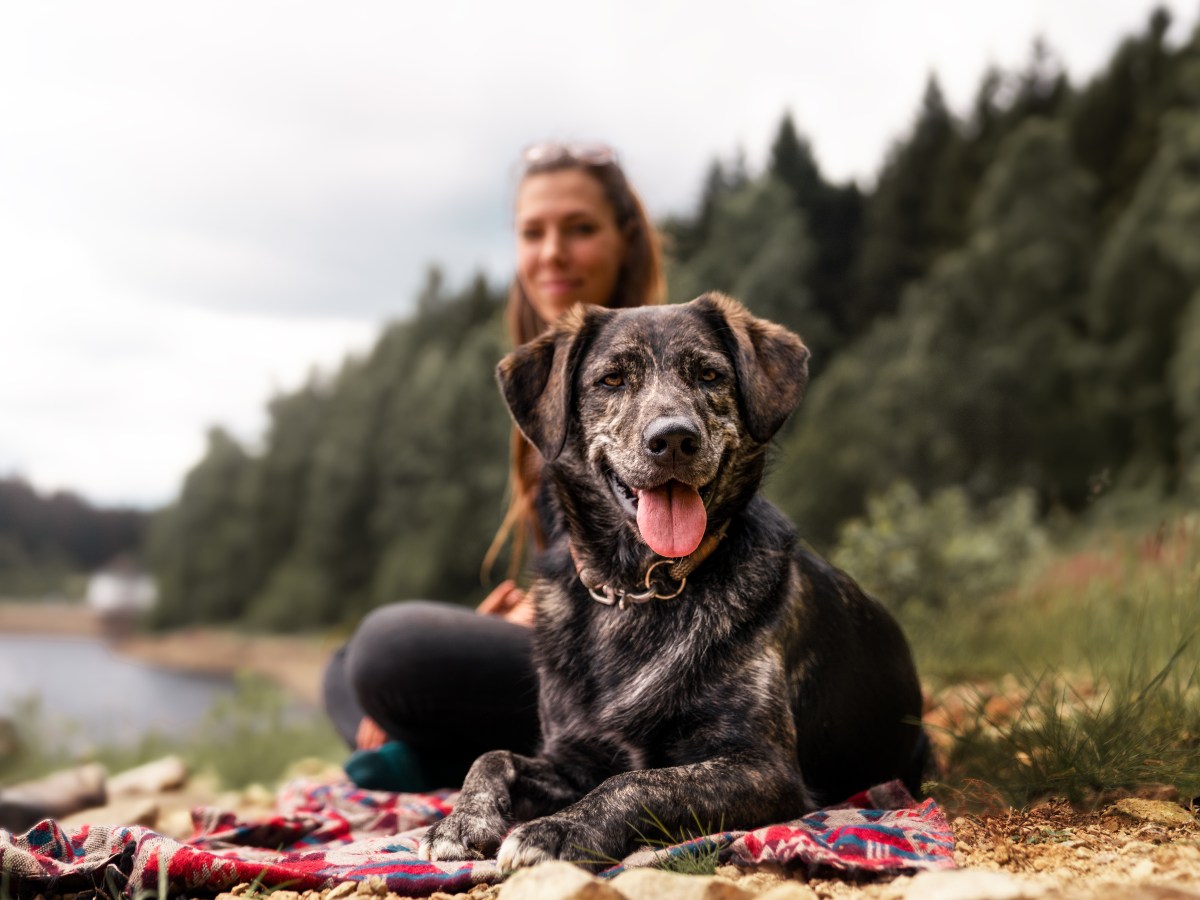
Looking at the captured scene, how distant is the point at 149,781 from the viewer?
21.7 feet

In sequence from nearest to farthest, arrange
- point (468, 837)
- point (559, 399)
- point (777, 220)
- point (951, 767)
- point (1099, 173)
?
point (468, 837), point (559, 399), point (951, 767), point (1099, 173), point (777, 220)

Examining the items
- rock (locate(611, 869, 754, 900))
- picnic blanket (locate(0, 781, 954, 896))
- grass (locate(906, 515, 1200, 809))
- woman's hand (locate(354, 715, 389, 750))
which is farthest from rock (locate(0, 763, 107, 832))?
grass (locate(906, 515, 1200, 809))

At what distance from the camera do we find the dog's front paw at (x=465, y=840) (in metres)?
2.89

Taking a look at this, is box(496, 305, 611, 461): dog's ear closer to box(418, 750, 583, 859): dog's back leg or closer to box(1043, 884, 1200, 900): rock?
box(418, 750, 583, 859): dog's back leg

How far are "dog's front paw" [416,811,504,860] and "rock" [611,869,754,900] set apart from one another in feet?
2.28

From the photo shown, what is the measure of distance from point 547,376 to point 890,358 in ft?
92.4

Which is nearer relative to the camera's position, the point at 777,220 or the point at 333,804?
the point at 333,804

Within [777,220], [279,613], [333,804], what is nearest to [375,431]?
[279,613]

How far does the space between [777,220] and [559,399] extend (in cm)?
3170

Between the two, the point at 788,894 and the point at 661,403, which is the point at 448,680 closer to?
the point at 661,403

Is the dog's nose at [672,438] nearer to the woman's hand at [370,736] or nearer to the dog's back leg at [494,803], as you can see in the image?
the dog's back leg at [494,803]

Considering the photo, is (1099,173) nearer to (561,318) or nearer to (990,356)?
(990,356)

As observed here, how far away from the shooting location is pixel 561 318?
357 cm

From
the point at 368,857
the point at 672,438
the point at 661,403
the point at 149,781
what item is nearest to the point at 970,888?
the point at 672,438
